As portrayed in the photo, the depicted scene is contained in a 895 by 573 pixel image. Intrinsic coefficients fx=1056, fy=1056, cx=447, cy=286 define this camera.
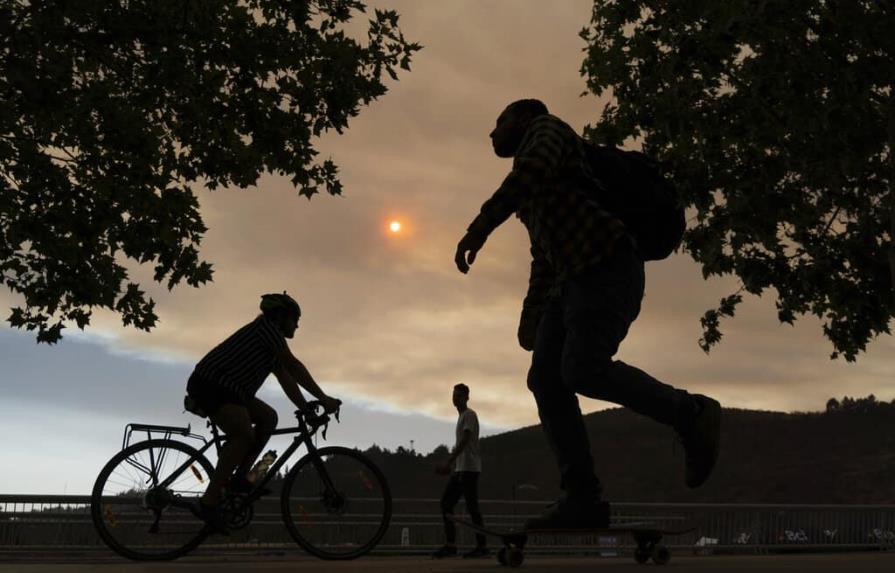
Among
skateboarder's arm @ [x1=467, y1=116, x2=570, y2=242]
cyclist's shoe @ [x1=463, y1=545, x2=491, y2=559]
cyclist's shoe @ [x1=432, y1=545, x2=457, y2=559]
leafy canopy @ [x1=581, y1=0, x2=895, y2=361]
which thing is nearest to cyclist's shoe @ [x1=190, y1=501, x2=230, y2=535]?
skateboarder's arm @ [x1=467, y1=116, x2=570, y2=242]

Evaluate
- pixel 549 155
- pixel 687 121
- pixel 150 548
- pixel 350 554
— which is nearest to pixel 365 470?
pixel 350 554

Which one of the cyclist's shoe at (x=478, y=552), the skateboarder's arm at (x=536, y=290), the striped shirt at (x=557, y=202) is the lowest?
the cyclist's shoe at (x=478, y=552)

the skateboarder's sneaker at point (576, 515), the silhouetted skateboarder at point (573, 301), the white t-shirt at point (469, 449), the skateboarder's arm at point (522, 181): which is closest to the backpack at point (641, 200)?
the silhouetted skateboarder at point (573, 301)

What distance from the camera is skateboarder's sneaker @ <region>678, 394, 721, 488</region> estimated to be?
5.32 metres

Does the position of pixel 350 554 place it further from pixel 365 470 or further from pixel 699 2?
pixel 699 2

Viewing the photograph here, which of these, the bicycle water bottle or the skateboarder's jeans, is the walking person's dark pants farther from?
the skateboarder's jeans

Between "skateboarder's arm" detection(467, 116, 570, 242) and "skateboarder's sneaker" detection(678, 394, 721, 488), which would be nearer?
"skateboarder's arm" detection(467, 116, 570, 242)

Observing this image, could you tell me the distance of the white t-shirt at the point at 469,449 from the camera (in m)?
12.2

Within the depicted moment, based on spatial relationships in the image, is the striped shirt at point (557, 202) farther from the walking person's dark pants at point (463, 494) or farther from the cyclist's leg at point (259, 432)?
the walking person's dark pants at point (463, 494)

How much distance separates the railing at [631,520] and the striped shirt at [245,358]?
20.4 feet

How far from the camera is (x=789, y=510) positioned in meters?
18.4

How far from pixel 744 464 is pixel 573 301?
6746 inches

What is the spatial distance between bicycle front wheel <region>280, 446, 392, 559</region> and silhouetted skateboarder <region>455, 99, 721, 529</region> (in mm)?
2922

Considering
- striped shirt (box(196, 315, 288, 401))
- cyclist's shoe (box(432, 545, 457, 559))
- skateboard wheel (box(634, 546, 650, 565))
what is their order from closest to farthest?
skateboard wheel (box(634, 546, 650, 565)) < striped shirt (box(196, 315, 288, 401)) < cyclist's shoe (box(432, 545, 457, 559))
